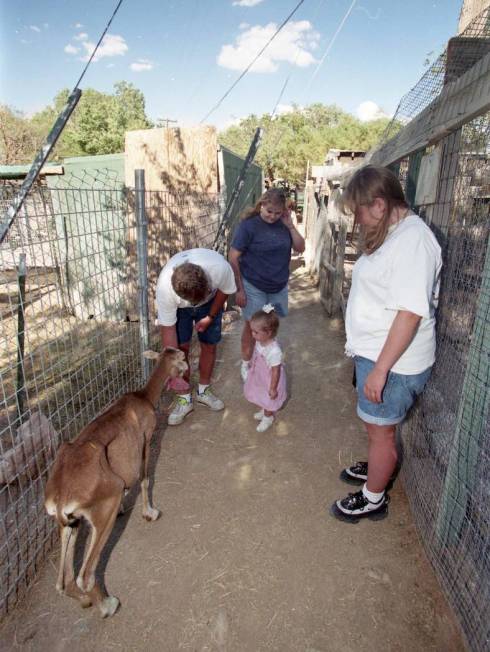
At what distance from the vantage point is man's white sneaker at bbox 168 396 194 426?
3.89m

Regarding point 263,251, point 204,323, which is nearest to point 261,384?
point 204,323

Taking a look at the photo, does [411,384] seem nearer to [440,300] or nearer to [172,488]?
[440,300]

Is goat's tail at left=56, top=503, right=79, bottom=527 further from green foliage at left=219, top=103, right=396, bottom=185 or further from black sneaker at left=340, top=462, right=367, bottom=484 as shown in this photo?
green foliage at left=219, top=103, right=396, bottom=185

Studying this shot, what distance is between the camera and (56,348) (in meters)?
4.91

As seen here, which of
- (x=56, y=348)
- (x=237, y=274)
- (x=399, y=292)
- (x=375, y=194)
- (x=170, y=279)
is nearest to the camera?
(x=399, y=292)

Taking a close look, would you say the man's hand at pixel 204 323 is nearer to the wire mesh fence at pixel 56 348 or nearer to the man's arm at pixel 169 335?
the man's arm at pixel 169 335

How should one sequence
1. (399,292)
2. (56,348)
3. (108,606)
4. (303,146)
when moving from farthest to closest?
(303,146)
(56,348)
(108,606)
(399,292)

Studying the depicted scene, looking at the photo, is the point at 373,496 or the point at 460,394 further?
the point at 373,496

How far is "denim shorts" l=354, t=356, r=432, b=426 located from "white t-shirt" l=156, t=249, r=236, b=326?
4.80ft

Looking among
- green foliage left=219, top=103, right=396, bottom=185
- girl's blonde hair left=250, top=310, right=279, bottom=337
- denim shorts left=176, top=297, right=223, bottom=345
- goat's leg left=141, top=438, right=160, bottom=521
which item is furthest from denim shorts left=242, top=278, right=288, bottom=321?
green foliage left=219, top=103, right=396, bottom=185

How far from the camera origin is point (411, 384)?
221 cm

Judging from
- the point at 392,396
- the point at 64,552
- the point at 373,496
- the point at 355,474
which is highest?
the point at 392,396

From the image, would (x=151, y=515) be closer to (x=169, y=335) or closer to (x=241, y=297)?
(x=169, y=335)

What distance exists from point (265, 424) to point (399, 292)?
224cm
